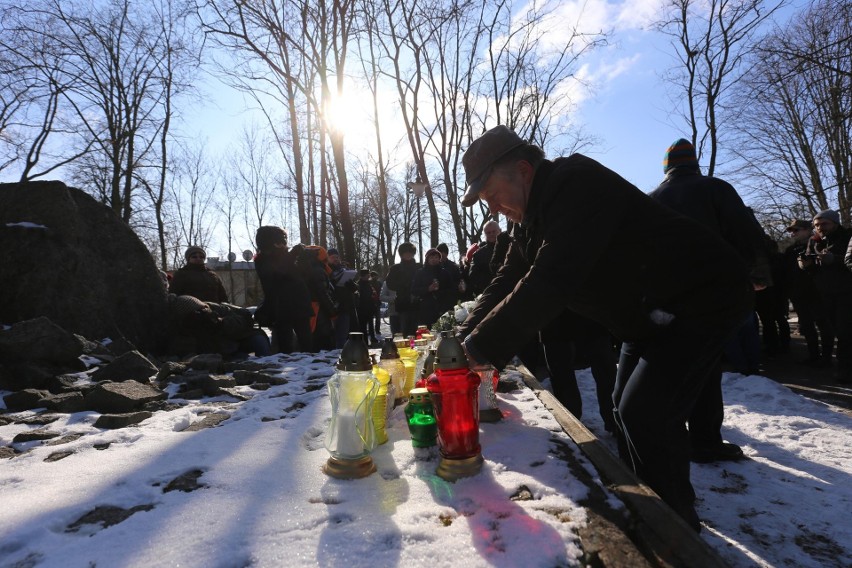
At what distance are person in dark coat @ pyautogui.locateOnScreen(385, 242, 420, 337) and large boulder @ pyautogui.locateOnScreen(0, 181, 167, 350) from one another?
379 cm

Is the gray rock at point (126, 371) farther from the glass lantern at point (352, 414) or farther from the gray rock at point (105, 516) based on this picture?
the glass lantern at point (352, 414)

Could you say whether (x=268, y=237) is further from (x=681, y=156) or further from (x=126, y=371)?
(x=681, y=156)

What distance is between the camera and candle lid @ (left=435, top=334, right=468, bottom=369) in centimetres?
174

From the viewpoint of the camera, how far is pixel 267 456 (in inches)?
84.7

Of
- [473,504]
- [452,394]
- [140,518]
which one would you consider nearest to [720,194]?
[452,394]

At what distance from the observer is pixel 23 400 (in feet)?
11.3

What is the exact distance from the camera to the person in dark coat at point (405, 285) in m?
8.61

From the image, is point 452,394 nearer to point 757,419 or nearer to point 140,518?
point 140,518

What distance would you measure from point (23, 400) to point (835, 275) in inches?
311

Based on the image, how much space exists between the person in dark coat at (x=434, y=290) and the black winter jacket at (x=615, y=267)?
18.6 feet

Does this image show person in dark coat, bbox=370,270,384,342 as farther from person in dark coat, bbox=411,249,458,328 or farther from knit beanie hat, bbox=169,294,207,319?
knit beanie hat, bbox=169,294,207,319

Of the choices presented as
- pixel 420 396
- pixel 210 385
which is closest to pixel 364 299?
pixel 210 385

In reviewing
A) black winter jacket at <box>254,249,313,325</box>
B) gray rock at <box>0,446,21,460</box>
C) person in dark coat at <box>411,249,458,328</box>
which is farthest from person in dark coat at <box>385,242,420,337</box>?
gray rock at <box>0,446,21,460</box>

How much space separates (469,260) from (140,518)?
601 cm
